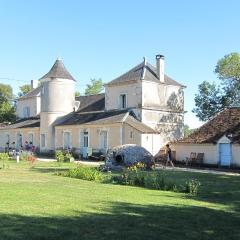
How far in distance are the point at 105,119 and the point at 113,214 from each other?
33.9 metres

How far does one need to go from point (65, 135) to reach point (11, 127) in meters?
10.7

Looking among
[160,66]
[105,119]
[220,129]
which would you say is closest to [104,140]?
[105,119]

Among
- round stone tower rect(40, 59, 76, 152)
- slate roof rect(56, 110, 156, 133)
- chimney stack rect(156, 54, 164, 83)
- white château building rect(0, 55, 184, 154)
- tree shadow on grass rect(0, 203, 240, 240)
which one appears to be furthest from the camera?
round stone tower rect(40, 59, 76, 152)


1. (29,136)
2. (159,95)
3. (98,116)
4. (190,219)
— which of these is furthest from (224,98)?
(190,219)

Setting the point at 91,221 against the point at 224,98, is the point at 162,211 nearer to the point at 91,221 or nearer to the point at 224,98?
the point at 91,221

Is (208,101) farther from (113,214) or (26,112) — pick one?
(113,214)

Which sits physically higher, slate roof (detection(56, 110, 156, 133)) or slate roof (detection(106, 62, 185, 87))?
slate roof (detection(106, 62, 185, 87))

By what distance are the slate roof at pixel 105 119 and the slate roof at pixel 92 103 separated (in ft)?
2.44

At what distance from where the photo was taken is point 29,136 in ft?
182

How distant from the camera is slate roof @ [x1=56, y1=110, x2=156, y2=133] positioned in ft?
140

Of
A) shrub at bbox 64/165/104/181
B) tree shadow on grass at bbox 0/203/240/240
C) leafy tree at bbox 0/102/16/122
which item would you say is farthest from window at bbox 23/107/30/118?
tree shadow on grass at bbox 0/203/240/240

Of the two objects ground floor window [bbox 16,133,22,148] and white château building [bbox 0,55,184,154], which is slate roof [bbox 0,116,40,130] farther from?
ground floor window [bbox 16,133,22,148]

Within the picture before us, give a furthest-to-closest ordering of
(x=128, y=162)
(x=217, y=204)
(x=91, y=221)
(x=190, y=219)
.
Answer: (x=128, y=162), (x=217, y=204), (x=190, y=219), (x=91, y=221)

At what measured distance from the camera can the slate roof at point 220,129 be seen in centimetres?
3562
